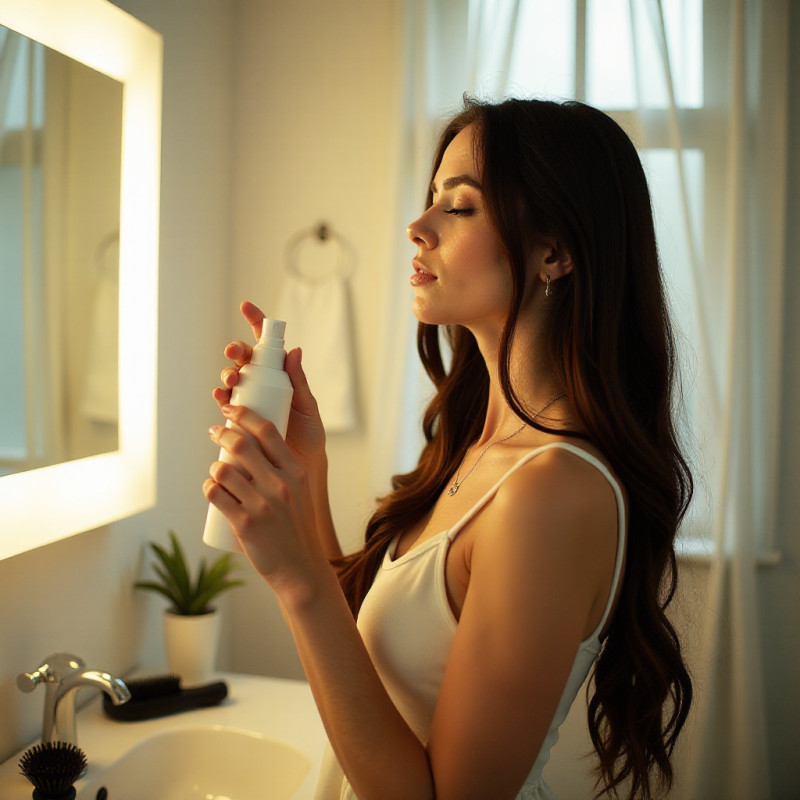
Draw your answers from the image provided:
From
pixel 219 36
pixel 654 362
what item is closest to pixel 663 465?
pixel 654 362

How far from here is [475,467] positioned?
3.48 feet

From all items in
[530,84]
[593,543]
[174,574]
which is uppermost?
[530,84]

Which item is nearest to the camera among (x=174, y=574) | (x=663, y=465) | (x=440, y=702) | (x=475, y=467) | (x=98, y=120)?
(x=440, y=702)

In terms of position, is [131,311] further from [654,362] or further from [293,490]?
Answer: [654,362]

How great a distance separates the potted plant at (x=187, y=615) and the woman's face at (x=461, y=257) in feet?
2.63

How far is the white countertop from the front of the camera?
1.18 m

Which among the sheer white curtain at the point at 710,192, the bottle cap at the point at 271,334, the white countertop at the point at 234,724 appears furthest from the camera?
the sheer white curtain at the point at 710,192

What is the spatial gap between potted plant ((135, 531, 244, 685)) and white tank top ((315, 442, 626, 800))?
2.20 feet

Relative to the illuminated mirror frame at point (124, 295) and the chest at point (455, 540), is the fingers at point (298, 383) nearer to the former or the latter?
the chest at point (455, 540)

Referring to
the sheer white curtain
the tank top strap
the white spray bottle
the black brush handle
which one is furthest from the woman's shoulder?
the sheer white curtain

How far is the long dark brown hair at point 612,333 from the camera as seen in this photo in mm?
875

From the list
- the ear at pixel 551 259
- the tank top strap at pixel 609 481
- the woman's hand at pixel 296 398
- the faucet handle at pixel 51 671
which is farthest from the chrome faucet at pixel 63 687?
the ear at pixel 551 259

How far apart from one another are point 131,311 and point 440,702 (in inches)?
36.7

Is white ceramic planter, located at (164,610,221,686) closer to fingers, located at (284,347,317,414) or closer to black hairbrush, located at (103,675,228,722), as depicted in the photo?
black hairbrush, located at (103,675,228,722)
